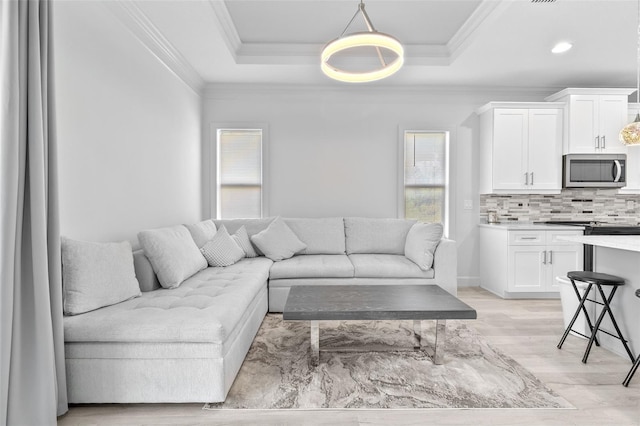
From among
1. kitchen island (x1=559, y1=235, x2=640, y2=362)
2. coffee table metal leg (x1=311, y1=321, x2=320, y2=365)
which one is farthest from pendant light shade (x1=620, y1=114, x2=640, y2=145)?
coffee table metal leg (x1=311, y1=321, x2=320, y2=365)

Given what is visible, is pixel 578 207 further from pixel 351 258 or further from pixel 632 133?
pixel 351 258

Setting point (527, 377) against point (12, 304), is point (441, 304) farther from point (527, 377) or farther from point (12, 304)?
point (12, 304)

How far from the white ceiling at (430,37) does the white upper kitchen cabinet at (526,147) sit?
1.35ft

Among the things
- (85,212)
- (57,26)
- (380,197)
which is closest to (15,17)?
(57,26)

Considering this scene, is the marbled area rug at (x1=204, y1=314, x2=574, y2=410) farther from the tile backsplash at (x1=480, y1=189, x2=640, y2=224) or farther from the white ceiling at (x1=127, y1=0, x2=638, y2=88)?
the white ceiling at (x1=127, y1=0, x2=638, y2=88)

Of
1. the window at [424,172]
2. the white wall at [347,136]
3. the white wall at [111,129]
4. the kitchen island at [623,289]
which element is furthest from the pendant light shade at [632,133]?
the white wall at [111,129]

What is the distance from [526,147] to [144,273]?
442cm

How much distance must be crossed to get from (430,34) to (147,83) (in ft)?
9.45

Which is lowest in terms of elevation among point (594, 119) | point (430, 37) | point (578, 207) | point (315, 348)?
point (315, 348)

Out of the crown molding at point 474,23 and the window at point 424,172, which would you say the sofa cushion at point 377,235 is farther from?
the crown molding at point 474,23

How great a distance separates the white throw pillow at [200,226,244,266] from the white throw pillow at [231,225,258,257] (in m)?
0.26

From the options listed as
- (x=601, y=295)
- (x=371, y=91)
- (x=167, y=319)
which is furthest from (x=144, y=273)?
(x=371, y=91)

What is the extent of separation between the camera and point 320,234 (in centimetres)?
439

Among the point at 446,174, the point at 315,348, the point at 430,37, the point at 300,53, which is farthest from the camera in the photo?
the point at 446,174
